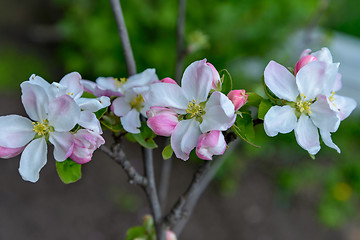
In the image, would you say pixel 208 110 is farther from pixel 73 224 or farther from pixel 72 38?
pixel 72 38

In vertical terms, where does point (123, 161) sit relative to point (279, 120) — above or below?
below

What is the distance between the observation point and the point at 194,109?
625mm

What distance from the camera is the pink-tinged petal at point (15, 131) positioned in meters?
0.60

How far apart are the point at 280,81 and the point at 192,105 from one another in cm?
15

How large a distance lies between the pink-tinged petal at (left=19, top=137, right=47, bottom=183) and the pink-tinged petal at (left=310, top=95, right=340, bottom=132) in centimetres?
45

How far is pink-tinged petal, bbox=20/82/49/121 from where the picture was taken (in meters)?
0.59

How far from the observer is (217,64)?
2.49 meters

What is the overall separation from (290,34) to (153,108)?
218cm

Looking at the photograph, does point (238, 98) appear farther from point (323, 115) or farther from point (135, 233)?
point (135, 233)

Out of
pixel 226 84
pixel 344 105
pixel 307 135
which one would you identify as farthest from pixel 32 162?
pixel 344 105

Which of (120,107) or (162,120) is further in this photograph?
(120,107)

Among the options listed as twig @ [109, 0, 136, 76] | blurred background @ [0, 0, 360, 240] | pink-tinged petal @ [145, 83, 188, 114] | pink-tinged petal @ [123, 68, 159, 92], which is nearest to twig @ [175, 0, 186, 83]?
twig @ [109, 0, 136, 76]

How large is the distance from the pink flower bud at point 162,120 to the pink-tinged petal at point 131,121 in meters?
0.07

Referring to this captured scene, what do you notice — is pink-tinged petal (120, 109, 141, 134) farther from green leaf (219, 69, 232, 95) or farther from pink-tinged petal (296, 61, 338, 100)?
pink-tinged petal (296, 61, 338, 100)
